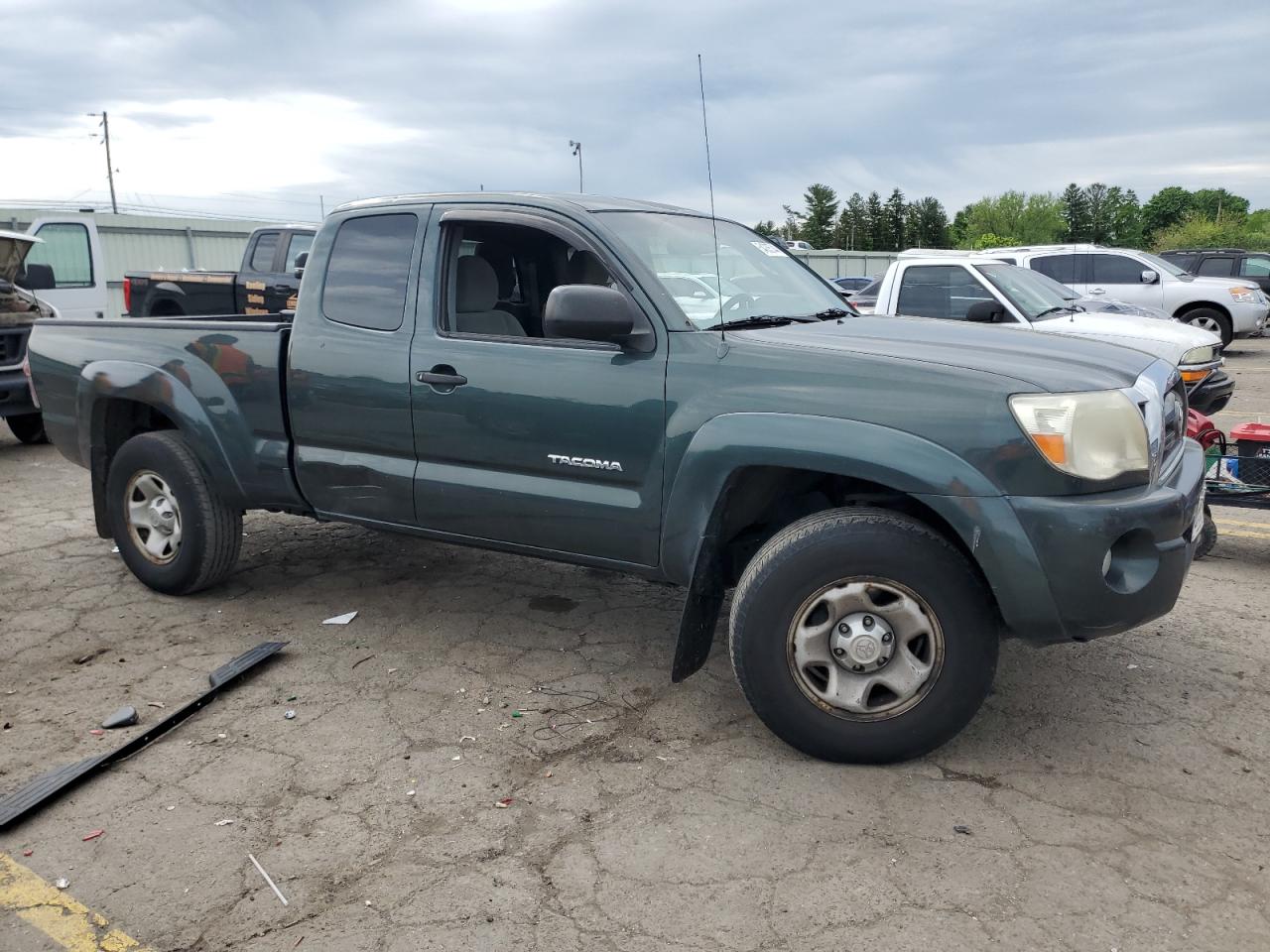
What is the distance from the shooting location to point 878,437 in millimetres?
3176

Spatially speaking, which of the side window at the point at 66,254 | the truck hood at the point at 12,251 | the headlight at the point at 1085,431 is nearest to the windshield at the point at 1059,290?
the headlight at the point at 1085,431

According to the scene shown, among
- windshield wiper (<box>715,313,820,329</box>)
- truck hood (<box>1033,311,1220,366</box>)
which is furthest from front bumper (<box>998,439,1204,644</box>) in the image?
truck hood (<box>1033,311,1220,366</box>)

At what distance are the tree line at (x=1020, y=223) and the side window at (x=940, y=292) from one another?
52370 mm

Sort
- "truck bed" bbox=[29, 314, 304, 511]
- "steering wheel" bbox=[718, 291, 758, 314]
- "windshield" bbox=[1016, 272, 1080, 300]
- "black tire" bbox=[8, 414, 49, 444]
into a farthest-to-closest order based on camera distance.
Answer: "windshield" bbox=[1016, 272, 1080, 300] → "black tire" bbox=[8, 414, 49, 444] → "truck bed" bbox=[29, 314, 304, 511] → "steering wheel" bbox=[718, 291, 758, 314]

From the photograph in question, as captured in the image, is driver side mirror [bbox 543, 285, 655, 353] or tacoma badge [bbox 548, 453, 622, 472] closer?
driver side mirror [bbox 543, 285, 655, 353]

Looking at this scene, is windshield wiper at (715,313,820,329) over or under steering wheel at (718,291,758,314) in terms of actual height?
under

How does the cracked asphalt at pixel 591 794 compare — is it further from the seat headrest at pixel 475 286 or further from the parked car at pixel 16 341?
the parked car at pixel 16 341

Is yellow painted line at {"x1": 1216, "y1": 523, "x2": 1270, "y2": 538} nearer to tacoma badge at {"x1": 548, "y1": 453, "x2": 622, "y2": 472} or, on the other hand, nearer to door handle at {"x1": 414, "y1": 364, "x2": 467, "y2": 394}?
tacoma badge at {"x1": 548, "y1": 453, "x2": 622, "y2": 472}

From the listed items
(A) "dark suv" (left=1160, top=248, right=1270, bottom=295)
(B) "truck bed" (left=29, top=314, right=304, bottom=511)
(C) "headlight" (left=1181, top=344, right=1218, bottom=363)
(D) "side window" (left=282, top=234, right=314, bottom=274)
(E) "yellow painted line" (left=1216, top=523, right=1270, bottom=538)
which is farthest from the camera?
(A) "dark suv" (left=1160, top=248, right=1270, bottom=295)

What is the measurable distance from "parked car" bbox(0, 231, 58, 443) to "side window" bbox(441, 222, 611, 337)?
576 cm

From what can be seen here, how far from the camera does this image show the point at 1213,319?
16484 millimetres

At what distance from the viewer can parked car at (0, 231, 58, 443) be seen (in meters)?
8.91

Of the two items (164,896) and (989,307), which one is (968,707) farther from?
(989,307)

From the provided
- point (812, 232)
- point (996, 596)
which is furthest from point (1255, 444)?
point (812, 232)
